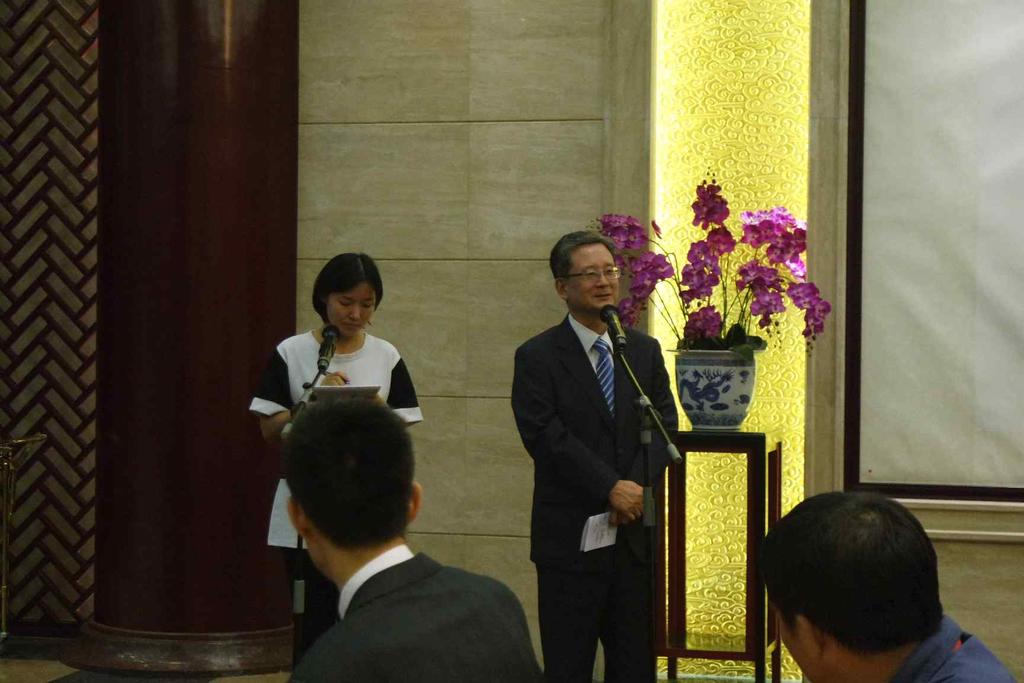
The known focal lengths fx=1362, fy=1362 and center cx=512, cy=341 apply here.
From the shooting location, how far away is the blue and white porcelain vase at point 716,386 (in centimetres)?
432

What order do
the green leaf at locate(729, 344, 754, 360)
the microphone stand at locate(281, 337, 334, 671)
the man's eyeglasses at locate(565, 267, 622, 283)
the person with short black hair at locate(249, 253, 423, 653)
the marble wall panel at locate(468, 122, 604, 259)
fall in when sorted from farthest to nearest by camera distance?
1. the marble wall panel at locate(468, 122, 604, 259)
2. the green leaf at locate(729, 344, 754, 360)
3. the man's eyeglasses at locate(565, 267, 622, 283)
4. the person with short black hair at locate(249, 253, 423, 653)
5. the microphone stand at locate(281, 337, 334, 671)

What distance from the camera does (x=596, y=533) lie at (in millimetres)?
3473

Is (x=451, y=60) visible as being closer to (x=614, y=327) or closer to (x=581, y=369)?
(x=581, y=369)

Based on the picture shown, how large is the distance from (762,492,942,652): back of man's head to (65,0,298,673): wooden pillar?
358cm

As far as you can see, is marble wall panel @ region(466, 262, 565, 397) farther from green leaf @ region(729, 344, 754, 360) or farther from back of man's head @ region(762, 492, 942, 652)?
back of man's head @ region(762, 492, 942, 652)

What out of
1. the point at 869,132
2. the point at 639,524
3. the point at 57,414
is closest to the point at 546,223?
the point at 869,132

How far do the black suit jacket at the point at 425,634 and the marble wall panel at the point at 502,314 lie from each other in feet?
10.8

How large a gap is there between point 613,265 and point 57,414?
2532 millimetres

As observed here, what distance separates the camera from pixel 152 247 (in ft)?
15.3

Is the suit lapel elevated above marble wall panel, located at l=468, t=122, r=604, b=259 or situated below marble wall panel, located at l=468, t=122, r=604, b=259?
below

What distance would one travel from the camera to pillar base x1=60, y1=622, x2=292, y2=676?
4.61 m

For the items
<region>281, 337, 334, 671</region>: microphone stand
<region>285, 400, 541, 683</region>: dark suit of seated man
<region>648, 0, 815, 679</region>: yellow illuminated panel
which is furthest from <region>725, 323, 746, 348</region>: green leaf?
<region>285, 400, 541, 683</region>: dark suit of seated man

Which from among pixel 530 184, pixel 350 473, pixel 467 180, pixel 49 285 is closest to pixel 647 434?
pixel 530 184

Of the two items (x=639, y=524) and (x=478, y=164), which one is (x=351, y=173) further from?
(x=639, y=524)
